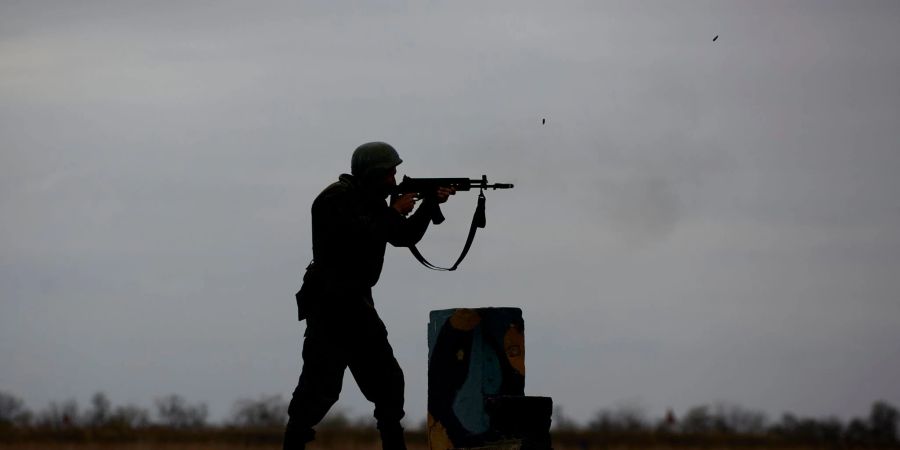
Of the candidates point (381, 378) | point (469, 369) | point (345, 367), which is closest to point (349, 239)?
point (345, 367)

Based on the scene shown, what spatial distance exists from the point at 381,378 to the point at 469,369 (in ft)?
2.75

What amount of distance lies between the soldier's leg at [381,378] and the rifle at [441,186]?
669 millimetres

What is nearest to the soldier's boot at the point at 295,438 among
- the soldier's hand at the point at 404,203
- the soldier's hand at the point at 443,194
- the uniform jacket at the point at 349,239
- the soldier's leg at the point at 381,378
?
the soldier's leg at the point at 381,378

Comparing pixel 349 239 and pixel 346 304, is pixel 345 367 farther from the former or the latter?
pixel 349 239

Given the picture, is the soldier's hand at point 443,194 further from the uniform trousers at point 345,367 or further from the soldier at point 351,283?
the uniform trousers at point 345,367

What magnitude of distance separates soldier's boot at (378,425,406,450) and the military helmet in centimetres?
186

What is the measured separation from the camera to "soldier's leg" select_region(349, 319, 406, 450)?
12.7 meters

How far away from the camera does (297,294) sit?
12.8 metres

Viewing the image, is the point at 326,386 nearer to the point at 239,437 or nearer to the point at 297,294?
the point at 297,294

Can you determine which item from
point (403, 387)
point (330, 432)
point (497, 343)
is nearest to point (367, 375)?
point (403, 387)

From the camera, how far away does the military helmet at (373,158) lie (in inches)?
494

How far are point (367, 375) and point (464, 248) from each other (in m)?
1.19

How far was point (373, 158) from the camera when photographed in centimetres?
1254

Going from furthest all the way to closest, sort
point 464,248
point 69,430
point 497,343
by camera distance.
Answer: point 69,430, point 464,248, point 497,343
